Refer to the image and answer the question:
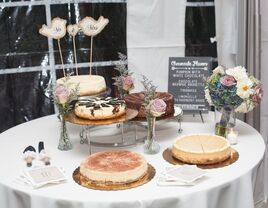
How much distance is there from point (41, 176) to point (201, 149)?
668 millimetres

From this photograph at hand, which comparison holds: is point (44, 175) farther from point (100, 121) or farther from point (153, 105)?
point (153, 105)

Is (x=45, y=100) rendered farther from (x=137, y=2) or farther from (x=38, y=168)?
(x=38, y=168)

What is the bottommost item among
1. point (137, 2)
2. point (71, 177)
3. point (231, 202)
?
point (231, 202)

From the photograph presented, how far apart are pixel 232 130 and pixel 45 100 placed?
4.48 feet

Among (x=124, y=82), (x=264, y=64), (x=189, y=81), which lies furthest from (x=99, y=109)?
(x=264, y=64)

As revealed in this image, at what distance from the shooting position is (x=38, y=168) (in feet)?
5.30

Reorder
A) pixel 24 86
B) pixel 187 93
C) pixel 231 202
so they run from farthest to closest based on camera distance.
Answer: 1. pixel 24 86
2. pixel 187 93
3. pixel 231 202

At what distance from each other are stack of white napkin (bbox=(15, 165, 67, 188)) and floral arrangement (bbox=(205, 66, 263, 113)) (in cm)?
82

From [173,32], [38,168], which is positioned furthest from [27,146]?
[173,32]

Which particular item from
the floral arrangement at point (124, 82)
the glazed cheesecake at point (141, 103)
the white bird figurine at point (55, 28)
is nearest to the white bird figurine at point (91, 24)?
the white bird figurine at point (55, 28)

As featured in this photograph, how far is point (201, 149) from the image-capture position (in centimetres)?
171

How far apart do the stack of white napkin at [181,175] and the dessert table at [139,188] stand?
19 millimetres

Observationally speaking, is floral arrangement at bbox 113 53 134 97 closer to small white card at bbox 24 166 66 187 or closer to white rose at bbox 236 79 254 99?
white rose at bbox 236 79 254 99

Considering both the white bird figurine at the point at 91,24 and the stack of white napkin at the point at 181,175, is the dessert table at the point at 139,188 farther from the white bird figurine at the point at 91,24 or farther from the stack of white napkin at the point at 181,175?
the white bird figurine at the point at 91,24
